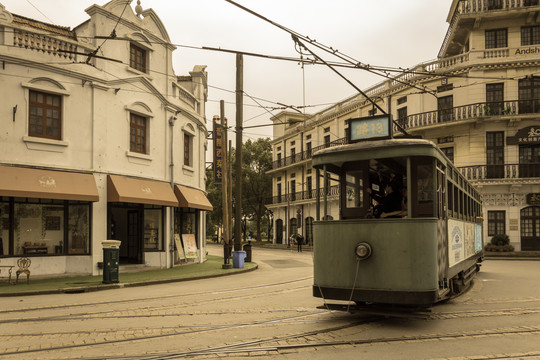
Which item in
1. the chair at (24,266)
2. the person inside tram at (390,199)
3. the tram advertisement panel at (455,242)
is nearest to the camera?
the person inside tram at (390,199)

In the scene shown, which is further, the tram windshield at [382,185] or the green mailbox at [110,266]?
the green mailbox at [110,266]

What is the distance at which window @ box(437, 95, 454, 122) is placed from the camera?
1296 inches

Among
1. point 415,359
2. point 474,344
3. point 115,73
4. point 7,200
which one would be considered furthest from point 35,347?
point 115,73

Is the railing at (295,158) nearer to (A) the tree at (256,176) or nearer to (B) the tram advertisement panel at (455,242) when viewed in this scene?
(A) the tree at (256,176)

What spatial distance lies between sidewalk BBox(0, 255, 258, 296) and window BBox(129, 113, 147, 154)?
495cm

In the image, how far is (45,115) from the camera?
1698cm

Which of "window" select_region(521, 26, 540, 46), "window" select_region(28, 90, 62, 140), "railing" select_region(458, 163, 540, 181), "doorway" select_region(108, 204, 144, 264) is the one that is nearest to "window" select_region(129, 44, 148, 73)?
"window" select_region(28, 90, 62, 140)

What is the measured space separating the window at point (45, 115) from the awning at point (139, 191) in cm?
257

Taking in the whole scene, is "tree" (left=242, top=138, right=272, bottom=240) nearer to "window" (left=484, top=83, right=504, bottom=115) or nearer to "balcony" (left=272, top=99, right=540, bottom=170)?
"balcony" (left=272, top=99, right=540, bottom=170)

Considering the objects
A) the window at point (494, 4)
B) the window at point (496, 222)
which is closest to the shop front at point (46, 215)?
the window at point (496, 222)

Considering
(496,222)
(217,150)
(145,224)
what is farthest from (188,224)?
(496,222)

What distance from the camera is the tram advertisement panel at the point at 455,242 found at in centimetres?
923

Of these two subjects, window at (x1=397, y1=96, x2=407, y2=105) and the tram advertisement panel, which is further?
window at (x1=397, y1=96, x2=407, y2=105)

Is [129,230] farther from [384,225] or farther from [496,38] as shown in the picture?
[496,38]
